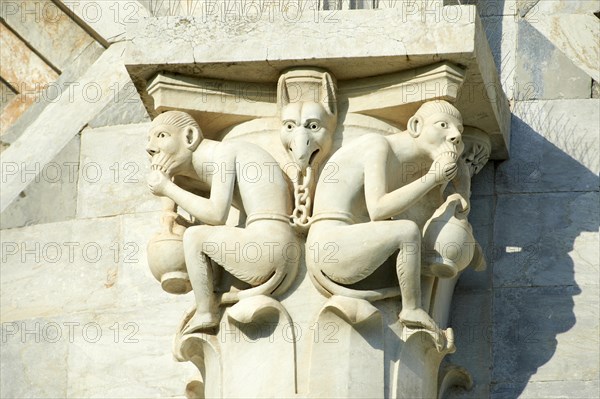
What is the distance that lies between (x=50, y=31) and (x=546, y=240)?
7.03ft

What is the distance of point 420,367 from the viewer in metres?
6.73

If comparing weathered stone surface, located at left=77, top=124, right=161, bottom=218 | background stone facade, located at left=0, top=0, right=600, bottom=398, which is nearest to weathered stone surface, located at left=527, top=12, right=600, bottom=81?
background stone facade, located at left=0, top=0, right=600, bottom=398

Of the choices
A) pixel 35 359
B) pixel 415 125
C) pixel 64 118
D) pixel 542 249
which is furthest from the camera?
pixel 64 118

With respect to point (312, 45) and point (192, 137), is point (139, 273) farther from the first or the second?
point (312, 45)

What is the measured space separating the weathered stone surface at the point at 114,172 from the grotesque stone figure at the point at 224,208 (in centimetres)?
79

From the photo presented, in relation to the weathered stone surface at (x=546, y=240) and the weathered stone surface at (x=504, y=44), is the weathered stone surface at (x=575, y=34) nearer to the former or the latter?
the weathered stone surface at (x=504, y=44)

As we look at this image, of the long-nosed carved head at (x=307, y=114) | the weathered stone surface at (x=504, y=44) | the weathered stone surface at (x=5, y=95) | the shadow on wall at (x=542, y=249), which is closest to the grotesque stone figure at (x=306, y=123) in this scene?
the long-nosed carved head at (x=307, y=114)

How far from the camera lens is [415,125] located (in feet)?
22.4

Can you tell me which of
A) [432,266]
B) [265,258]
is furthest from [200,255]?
[432,266]

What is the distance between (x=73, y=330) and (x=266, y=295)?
44.5 inches

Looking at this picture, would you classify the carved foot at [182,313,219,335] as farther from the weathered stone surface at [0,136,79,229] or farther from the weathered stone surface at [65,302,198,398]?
the weathered stone surface at [0,136,79,229]

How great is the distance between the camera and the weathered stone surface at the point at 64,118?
26.1 feet

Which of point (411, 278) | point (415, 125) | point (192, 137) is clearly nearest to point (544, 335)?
point (411, 278)

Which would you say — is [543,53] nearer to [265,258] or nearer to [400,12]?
[400,12]
